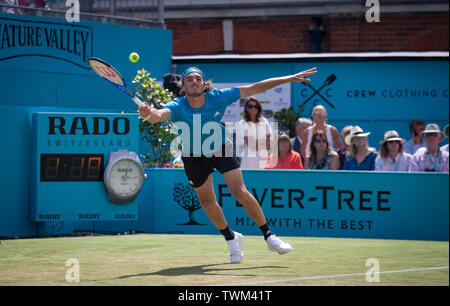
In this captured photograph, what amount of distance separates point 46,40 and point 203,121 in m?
5.64

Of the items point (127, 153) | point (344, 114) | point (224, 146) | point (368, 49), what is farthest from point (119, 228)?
point (368, 49)

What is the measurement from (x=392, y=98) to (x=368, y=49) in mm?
4829

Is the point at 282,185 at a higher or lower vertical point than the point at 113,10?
lower

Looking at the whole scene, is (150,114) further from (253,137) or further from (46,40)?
(46,40)

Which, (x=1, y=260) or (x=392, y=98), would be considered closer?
(x=1, y=260)

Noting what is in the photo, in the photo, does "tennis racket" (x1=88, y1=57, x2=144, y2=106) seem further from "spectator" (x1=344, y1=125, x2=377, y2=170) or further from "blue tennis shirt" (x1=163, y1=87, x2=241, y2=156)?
"spectator" (x1=344, y1=125, x2=377, y2=170)

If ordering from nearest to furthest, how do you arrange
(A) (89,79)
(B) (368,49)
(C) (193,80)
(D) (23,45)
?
(C) (193,80) → (D) (23,45) → (A) (89,79) → (B) (368,49)

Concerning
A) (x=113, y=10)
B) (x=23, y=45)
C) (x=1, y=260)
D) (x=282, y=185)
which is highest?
(x=113, y=10)

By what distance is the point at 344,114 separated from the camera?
16094 millimetres

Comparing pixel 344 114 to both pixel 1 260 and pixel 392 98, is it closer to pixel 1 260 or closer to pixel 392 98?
pixel 392 98

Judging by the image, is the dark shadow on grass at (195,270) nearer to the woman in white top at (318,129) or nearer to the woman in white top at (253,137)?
the woman in white top at (253,137)

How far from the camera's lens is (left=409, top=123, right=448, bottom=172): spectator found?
1216cm

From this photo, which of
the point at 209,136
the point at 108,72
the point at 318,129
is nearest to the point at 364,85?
the point at 318,129

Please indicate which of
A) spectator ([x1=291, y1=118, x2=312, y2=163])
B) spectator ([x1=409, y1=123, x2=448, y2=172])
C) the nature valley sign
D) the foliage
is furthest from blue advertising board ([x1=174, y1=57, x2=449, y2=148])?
spectator ([x1=409, y1=123, x2=448, y2=172])
